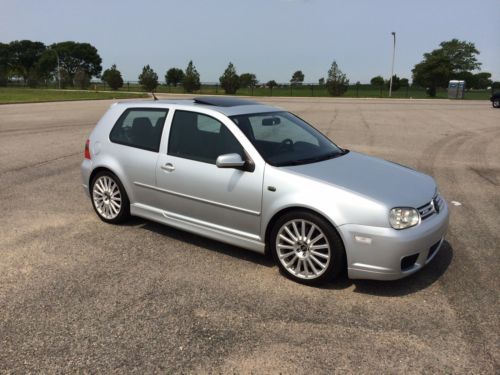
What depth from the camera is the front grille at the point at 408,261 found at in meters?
3.69

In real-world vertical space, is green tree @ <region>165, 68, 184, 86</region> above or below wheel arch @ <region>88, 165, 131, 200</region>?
above

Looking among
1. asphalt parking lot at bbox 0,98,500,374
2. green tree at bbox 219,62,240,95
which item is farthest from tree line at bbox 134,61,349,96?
asphalt parking lot at bbox 0,98,500,374

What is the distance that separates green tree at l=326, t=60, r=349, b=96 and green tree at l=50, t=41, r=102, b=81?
287 ft

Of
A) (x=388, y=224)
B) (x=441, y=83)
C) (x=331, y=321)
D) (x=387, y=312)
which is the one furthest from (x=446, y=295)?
(x=441, y=83)

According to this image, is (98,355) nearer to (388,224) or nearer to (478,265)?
(388,224)

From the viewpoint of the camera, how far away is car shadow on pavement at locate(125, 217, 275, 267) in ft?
15.1

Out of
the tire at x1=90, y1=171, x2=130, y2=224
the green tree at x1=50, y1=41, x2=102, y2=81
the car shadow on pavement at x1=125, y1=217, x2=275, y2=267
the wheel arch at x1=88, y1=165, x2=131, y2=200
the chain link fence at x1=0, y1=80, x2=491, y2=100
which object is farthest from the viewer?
the green tree at x1=50, y1=41, x2=102, y2=81

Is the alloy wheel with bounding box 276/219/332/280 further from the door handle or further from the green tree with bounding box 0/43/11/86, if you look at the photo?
the green tree with bounding box 0/43/11/86

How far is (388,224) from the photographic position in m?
3.59

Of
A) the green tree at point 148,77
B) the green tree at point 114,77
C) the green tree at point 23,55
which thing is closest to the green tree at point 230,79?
the green tree at point 148,77

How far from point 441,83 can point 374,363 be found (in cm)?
7720

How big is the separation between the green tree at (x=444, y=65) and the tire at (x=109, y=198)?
6017 cm

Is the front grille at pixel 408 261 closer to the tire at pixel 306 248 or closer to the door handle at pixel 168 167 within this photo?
the tire at pixel 306 248

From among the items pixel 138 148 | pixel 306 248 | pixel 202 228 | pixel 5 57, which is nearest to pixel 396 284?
pixel 306 248
